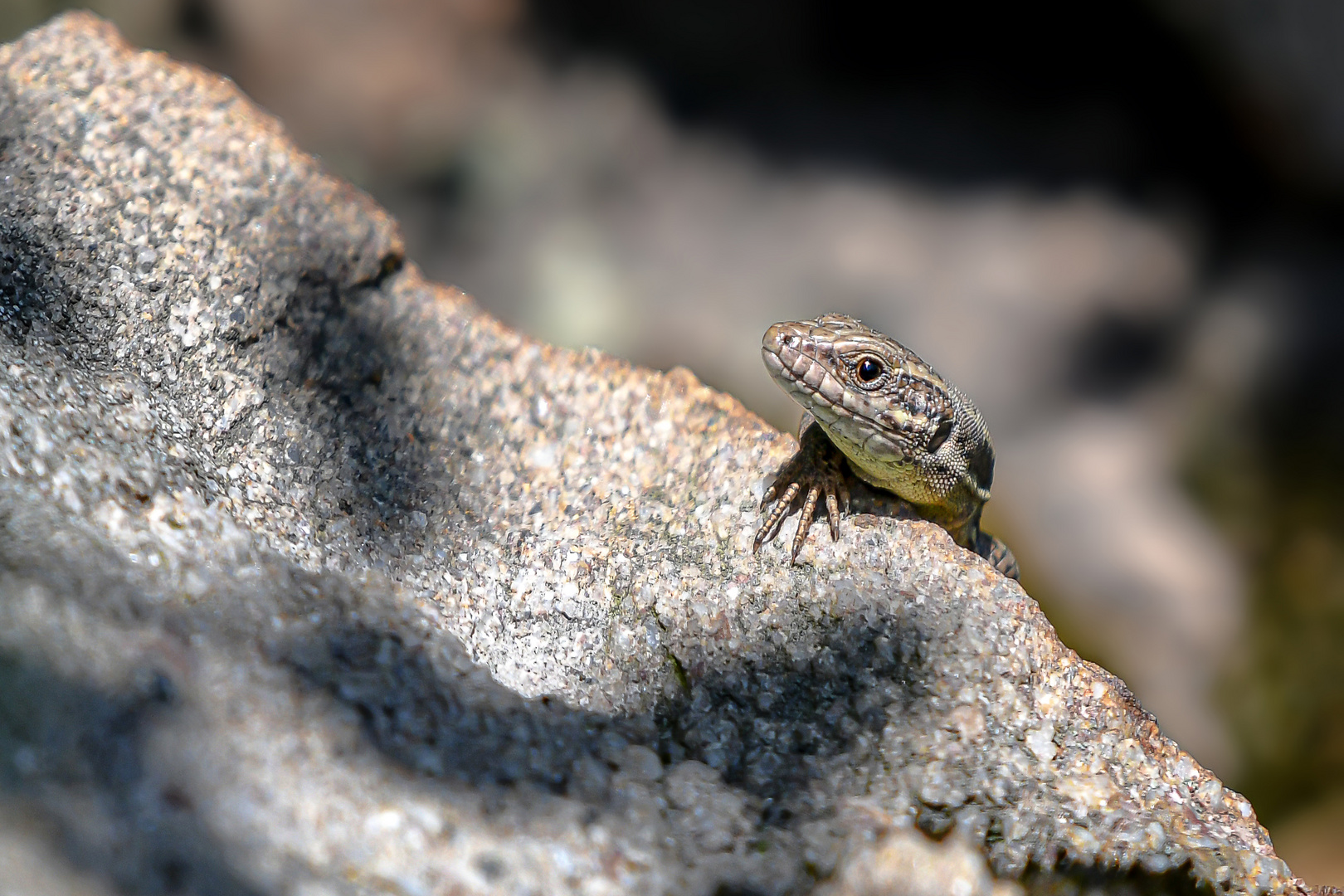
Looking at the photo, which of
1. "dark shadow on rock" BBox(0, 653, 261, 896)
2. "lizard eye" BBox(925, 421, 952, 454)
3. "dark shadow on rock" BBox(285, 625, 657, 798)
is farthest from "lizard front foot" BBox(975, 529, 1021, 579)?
"dark shadow on rock" BBox(0, 653, 261, 896)

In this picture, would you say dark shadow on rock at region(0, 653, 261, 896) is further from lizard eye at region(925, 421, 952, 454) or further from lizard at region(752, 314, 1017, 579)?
lizard eye at region(925, 421, 952, 454)

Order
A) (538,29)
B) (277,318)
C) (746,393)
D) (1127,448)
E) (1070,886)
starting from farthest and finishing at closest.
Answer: (538,29), (746,393), (1127,448), (277,318), (1070,886)

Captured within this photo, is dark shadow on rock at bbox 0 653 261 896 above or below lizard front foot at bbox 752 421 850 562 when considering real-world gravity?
below

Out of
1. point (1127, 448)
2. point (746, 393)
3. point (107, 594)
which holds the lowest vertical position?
point (107, 594)

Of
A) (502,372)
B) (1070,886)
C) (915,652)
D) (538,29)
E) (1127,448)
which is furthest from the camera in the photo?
(538,29)

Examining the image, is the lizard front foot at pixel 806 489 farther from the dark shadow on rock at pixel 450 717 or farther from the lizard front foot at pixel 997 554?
the lizard front foot at pixel 997 554

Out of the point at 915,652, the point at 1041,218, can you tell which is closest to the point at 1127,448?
the point at 1041,218

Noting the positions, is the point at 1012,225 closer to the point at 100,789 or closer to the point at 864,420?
the point at 864,420

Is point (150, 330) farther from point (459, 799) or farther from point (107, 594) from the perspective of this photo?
point (459, 799)
